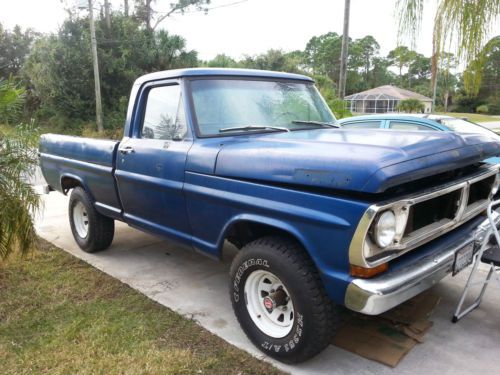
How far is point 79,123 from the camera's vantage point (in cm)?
2233

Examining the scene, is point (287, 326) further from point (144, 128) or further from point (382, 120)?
point (382, 120)

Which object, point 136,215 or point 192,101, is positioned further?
point 136,215

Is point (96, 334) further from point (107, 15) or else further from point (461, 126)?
point (107, 15)

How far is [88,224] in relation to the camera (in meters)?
4.91

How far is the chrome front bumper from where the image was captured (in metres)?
2.30

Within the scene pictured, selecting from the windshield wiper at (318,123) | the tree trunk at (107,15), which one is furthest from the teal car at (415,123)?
the tree trunk at (107,15)

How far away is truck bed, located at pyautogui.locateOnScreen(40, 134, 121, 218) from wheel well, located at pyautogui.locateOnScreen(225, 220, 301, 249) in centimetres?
156

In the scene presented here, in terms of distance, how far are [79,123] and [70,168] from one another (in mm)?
18919

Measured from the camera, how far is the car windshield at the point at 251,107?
351cm

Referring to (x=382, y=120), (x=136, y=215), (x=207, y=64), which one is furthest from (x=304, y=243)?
(x=207, y=64)

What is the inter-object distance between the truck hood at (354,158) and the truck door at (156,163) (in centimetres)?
54

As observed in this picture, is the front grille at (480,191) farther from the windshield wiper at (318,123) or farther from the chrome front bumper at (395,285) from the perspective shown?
the windshield wiper at (318,123)

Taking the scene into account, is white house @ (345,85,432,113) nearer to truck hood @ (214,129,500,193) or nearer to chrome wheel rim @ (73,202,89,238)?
chrome wheel rim @ (73,202,89,238)

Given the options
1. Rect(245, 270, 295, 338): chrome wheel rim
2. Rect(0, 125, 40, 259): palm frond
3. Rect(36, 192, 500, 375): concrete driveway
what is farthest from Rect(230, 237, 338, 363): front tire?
Rect(0, 125, 40, 259): palm frond
